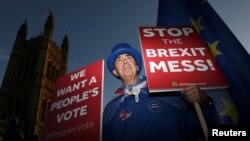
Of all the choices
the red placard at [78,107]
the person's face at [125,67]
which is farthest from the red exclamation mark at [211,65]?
the red placard at [78,107]

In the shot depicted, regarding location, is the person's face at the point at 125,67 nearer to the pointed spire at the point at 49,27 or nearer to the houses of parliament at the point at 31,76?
the houses of parliament at the point at 31,76

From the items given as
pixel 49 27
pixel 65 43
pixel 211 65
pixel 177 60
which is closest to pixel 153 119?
pixel 177 60

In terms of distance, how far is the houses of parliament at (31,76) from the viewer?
39281mm

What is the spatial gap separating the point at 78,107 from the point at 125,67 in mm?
1200

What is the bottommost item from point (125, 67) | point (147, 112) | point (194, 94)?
point (194, 94)

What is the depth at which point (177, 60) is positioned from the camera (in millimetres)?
4559

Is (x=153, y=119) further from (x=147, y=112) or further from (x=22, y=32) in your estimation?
(x=22, y=32)

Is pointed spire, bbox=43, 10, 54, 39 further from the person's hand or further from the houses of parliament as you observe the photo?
the person's hand

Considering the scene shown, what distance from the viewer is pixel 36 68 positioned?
144ft

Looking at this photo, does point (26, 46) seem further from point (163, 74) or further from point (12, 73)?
point (163, 74)

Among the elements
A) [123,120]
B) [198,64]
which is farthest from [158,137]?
[198,64]

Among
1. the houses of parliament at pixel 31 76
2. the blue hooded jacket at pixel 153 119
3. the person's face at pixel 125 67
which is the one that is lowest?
the blue hooded jacket at pixel 153 119

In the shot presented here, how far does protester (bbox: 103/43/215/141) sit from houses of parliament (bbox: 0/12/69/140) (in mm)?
33686

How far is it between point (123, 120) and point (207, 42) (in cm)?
194
